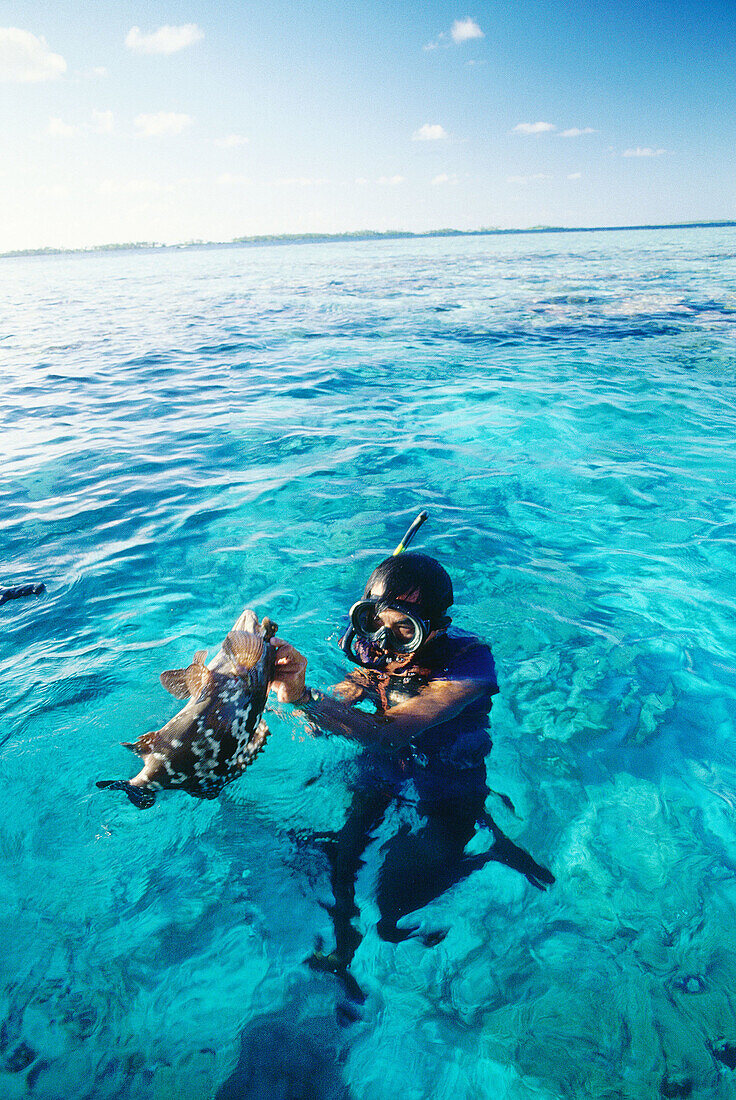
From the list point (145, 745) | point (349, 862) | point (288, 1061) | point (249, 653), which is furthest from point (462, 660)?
point (288, 1061)

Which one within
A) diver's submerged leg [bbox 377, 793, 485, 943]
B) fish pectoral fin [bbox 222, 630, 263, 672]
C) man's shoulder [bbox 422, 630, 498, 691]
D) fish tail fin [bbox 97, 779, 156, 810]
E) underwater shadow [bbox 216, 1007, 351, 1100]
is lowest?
underwater shadow [bbox 216, 1007, 351, 1100]

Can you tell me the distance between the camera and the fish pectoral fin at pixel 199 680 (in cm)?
239

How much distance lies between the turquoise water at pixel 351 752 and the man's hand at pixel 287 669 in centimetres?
108

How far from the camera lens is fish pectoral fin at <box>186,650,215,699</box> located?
239 cm

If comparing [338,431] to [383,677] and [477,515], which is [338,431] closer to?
[477,515]

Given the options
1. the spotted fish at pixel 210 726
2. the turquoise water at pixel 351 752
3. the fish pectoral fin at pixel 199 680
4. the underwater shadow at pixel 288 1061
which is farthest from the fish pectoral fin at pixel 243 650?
the underwater shadow at pixel 288 1061

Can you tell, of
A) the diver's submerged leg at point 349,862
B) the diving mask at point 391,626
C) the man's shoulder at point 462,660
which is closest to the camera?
the diver's submerged leg at point 349,862

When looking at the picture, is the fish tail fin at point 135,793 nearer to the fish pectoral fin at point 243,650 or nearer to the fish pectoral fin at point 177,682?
the fish pectoral fin at point 177,682

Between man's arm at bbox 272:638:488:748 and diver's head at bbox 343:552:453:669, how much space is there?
269 mm

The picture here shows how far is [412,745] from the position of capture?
328cm

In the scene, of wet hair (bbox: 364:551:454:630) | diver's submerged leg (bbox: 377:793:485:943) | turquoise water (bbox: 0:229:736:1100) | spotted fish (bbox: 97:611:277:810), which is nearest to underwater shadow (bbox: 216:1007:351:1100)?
turquoise water (bbox: 0:229:736:1100)

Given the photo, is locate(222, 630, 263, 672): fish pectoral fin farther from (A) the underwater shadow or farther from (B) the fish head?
(A) the underwater shadow

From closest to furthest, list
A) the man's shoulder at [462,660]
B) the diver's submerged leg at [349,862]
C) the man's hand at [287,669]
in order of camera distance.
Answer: the man's hand at [287,669]
the diver's submerged leg at [349,862]
the man's shoulder at [462,660]

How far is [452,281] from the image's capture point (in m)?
31.1
